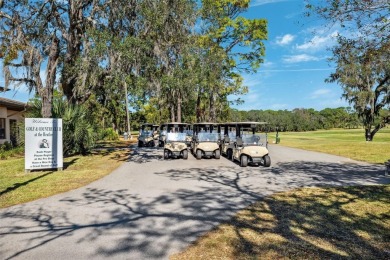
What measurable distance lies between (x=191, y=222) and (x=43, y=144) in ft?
28.9

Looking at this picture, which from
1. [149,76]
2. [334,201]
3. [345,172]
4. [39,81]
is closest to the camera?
[334,201]

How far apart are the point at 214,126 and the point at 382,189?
1188cm

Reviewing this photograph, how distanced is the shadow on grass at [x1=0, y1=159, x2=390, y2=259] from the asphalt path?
2 centimetres

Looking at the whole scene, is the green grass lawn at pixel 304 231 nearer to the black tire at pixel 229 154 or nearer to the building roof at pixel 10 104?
the black tire at pixel 229 154

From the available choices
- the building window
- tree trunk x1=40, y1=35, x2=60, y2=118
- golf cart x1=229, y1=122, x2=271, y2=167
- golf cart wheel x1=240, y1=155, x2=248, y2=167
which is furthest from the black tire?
the building window

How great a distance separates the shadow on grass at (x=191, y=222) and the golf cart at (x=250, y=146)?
382 centimetres

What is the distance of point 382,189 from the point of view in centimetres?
831

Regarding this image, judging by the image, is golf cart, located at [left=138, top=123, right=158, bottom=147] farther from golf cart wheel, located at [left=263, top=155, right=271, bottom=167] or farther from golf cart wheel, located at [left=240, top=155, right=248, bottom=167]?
golf cart wheel, located at [left=263, top=155, right=271, bottom=167]

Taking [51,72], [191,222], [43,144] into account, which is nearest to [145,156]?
[43,144]

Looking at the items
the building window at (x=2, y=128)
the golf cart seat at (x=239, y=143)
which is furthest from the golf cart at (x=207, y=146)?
the building window at (x=2, y=128)

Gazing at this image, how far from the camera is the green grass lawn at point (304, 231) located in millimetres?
4246

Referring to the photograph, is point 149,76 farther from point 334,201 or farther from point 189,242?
point 189,242

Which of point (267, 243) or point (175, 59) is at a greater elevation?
point (175, 59)

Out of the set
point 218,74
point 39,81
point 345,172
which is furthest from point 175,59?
point 345,172
